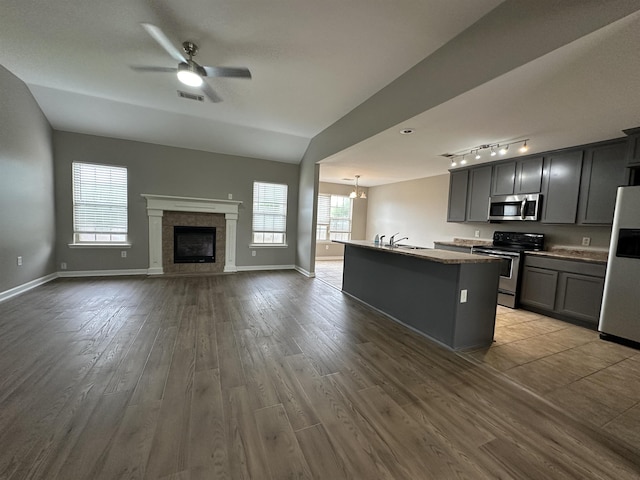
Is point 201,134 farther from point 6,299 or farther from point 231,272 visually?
point 6,299

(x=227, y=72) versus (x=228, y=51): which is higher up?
(x=228, y=51)

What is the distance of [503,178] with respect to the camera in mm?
4633

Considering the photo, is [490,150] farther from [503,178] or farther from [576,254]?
[576,254]

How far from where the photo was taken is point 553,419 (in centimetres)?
173

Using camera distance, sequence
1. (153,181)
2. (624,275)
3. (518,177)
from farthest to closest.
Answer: (153,181) → (518,177) → (624,275)

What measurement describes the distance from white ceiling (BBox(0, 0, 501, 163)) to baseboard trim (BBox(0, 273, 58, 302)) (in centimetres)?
273

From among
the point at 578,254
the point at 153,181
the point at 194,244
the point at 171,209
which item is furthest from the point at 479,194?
the point at 153,181

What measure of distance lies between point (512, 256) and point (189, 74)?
5132 millimetres

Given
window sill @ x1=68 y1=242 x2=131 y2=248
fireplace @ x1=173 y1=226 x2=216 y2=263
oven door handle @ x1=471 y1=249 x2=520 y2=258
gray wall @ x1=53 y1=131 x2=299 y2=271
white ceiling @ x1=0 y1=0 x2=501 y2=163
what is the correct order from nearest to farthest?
white ceiling @ x1=0 y1=0 x2=501 y2=163 → oven door handle @ x1=471 y1=249 x2=520 y2=258 → gray wall @ x1=53 y1=131 x2=299 y2=271 → window sill @ x1=68 y1=242 x2=131 y2=248 → fireplace @ x1=173 y1=226 x2=216 y2=263

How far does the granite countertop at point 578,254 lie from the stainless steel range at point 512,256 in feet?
0.68

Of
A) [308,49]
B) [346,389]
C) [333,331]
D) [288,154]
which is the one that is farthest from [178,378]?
[288,154]

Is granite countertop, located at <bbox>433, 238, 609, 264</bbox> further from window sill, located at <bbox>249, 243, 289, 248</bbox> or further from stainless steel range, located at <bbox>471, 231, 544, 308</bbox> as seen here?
window sill, located at <bbox>249, 243, 289, 248</bbox>

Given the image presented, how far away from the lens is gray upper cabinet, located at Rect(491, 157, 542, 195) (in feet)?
13.7

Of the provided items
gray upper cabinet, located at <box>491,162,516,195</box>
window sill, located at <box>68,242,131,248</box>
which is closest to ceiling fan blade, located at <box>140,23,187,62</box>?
window sill, located at <box>68,242,131,248</box>
